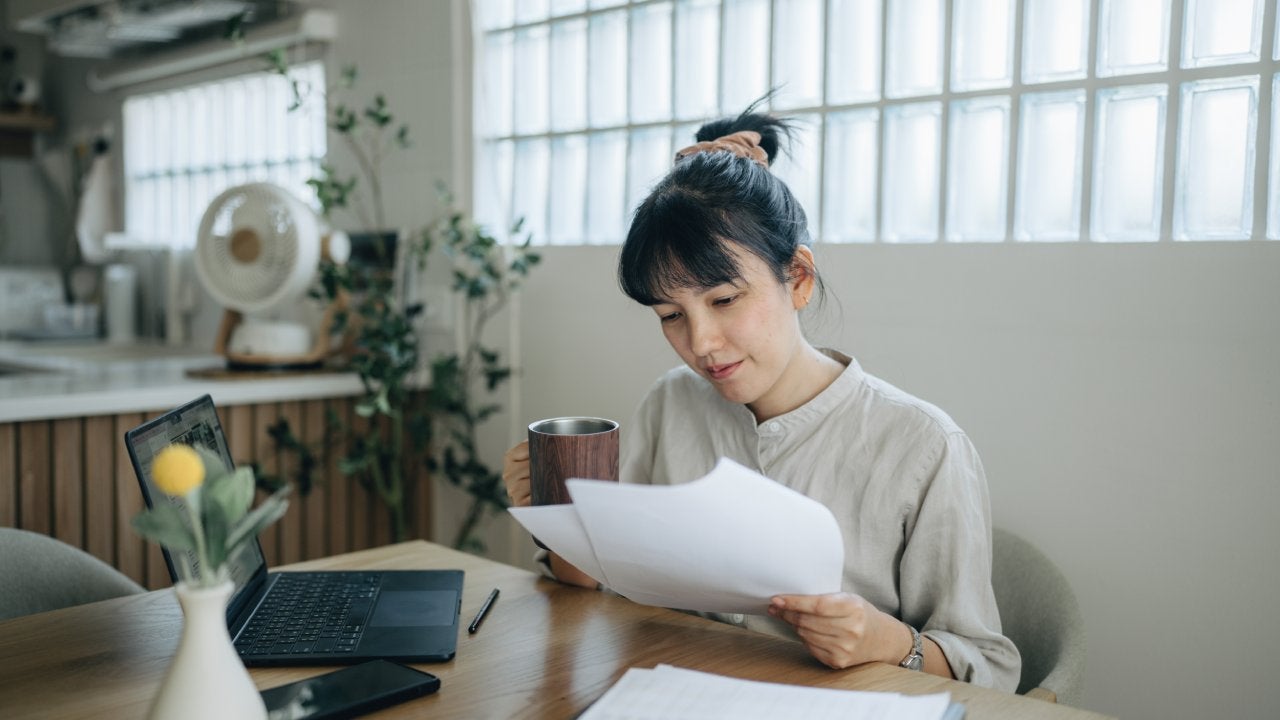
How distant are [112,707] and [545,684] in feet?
1.32

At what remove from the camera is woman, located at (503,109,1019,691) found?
3.96 ft

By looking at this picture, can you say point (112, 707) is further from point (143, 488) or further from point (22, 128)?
point (22, 128)

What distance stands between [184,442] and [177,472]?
507 mm

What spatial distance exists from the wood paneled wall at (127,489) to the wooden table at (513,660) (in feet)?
3.24

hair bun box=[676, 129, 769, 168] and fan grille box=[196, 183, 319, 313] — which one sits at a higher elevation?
hair bun box=[676, 129, 769, 168]

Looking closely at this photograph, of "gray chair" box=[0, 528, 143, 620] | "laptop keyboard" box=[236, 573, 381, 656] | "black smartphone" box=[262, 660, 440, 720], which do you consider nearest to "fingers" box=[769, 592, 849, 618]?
"black smartphone" box=[262, 660, 440, 720]

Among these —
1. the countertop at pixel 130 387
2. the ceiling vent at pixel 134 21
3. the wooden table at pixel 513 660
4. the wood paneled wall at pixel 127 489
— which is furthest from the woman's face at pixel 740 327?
the ceiling vent at pixel 134 21

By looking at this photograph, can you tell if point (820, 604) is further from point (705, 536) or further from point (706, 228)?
point (706, 228)

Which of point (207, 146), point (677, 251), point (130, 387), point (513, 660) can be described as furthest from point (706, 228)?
point (207, 146)

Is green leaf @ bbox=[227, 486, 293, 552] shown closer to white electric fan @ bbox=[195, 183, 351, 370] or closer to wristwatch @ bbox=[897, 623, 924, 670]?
wristwatch @ bbox=[897, 623, 924, 670]

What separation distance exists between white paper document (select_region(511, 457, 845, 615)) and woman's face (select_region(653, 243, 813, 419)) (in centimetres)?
32

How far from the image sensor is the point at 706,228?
4.19 ft

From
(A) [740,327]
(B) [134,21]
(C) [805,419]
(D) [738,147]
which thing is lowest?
(C) [805,419]

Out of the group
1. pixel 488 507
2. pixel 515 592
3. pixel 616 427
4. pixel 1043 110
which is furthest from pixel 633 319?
pixel 616 427
